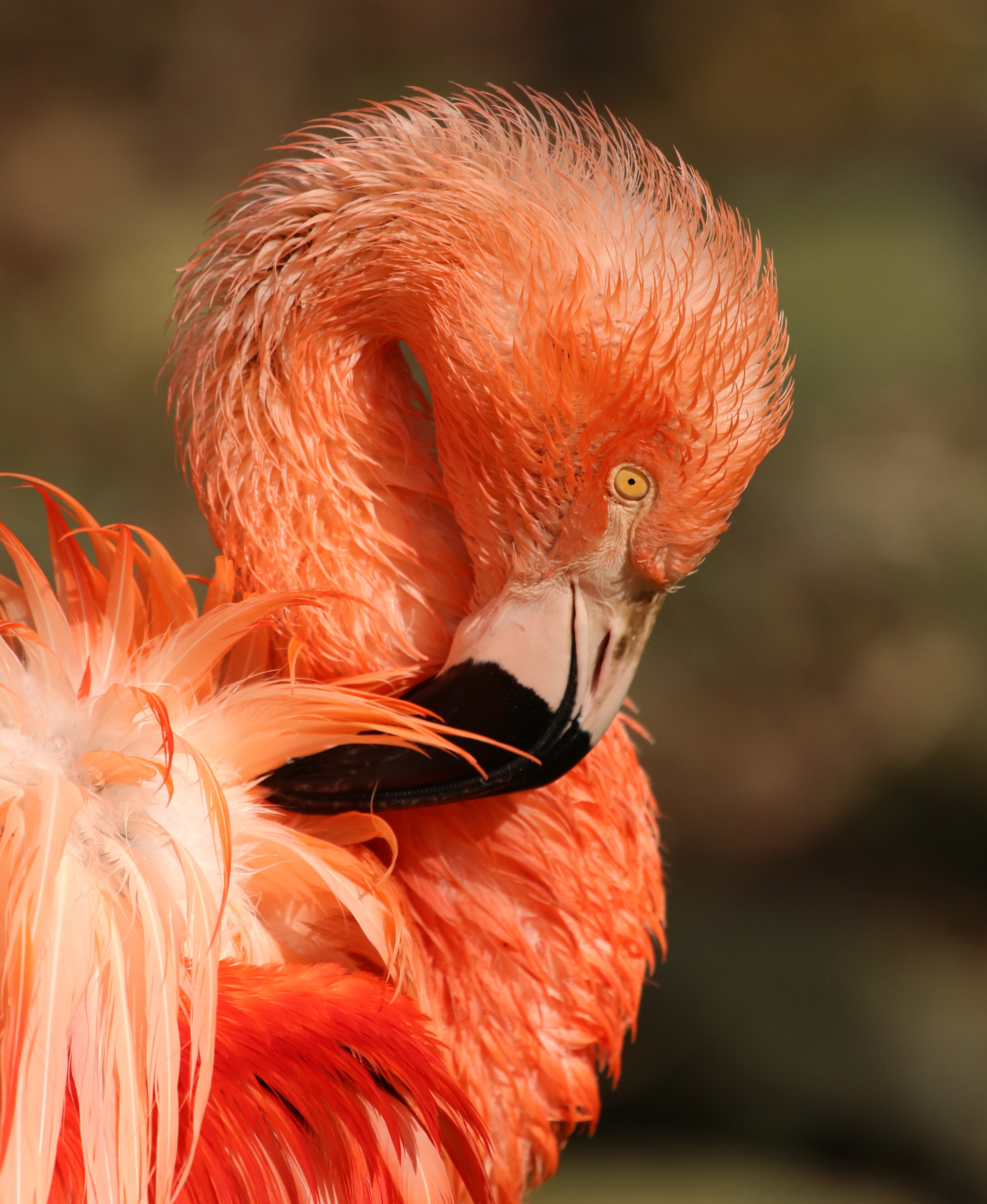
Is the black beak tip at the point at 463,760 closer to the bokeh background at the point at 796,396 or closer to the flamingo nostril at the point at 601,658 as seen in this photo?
the flamingo nostril at the point at 601,658

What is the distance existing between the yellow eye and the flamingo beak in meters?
0.05

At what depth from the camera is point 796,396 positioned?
1.09 metres

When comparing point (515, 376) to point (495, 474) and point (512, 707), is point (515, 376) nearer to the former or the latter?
point (495, 474)

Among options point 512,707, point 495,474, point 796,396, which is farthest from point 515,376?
point 796,396

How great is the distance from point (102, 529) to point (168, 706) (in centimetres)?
11

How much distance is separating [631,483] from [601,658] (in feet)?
0.30

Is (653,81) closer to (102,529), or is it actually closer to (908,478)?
(908,478)

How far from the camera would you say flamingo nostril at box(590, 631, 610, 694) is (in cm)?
48

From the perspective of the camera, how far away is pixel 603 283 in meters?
0.46

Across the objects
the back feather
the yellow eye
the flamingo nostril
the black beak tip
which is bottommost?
the back feather

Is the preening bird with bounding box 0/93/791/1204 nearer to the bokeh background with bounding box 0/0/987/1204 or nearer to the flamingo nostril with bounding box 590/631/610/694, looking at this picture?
the flamingo nostril with bounding box 590/631/610/694

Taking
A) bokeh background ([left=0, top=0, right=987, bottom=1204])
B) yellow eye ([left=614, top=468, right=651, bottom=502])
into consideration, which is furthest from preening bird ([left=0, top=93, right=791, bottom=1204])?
bokeh background ([left=0, top=0, right=987, bottom=1204])

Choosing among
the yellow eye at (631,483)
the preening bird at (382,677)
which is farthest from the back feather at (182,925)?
the yellow eye at (631,483)

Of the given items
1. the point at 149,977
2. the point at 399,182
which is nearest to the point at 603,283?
the point at 399,182
